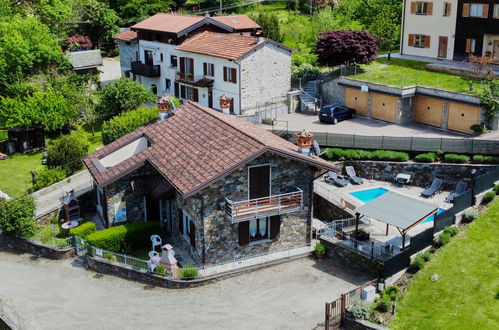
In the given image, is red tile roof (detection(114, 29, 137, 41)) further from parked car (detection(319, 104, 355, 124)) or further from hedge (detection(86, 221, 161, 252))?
hedge (detection(86, 221, 161, 252))

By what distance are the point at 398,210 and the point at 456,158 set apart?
1187 cm

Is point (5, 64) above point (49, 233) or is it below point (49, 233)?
above

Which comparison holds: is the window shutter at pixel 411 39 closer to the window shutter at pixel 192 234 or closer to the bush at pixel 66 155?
the bush at pixel 66 155

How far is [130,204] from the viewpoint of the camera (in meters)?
33.9

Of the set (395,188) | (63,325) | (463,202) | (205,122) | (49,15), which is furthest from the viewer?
(49,15)

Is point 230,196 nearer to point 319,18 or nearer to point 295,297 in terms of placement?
point 295,297

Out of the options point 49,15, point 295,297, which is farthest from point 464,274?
point 49,15

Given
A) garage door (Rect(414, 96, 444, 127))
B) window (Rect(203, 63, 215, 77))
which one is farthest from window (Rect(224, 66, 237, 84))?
garage door (Rect(414, 96, 444, 127))

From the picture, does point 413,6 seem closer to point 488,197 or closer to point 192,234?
point 488,197

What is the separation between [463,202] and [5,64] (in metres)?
45.5

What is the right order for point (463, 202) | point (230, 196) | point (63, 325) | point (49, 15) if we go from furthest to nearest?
point (49, 15) → point (463, 202) → point (230, 196) → point (63, 325)

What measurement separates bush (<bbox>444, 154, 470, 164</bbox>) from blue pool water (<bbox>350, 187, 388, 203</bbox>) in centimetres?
483

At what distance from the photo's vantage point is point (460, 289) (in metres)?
26.3

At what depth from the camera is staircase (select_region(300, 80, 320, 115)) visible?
51406mm
